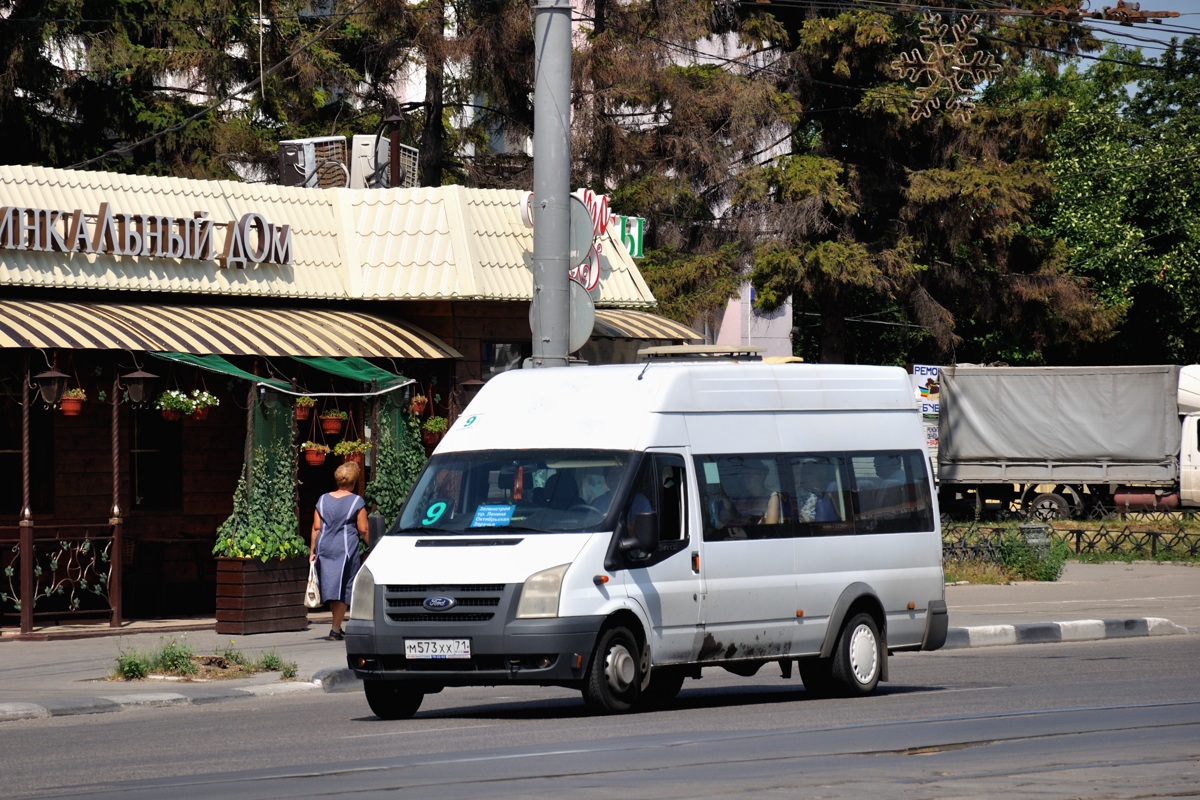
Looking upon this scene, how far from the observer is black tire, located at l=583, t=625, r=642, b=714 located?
477 inches

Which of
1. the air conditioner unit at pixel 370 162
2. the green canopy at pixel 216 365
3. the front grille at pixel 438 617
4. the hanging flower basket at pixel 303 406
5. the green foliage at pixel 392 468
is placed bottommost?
the front grille at pixel 438 617

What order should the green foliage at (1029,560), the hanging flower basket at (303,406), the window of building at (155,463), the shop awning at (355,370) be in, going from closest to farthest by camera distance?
1. the hanging flower basket at (303,406)
2. the shop awning at (355,370)
3. the window of building at (155,463)
4. the green foliage at (1029,560)

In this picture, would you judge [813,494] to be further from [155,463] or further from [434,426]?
[155,463]

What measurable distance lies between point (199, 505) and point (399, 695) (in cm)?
1070

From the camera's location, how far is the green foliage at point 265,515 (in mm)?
19047

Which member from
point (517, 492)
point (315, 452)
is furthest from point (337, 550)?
point (517, 492)

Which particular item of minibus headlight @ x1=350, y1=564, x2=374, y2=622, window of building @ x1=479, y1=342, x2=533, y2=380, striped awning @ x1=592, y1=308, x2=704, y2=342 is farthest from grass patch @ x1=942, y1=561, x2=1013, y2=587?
minibus headlight @ x1=350, y1=564, x2=374, y2=622

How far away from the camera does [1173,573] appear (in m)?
30.2

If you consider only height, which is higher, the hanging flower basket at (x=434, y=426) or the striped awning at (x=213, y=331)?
the striped awning at (x=213, y=331)

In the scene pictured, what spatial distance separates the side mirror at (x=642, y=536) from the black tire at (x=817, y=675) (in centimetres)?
220

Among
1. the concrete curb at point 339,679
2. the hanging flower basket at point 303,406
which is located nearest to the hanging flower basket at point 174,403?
the hanging flower basket at point 303,406

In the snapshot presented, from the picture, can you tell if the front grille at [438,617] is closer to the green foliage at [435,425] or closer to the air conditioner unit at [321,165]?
the green foliage at [435,425]

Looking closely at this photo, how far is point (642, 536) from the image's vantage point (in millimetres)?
12281

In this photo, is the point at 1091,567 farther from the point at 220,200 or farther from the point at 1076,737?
the point at 1076,737
